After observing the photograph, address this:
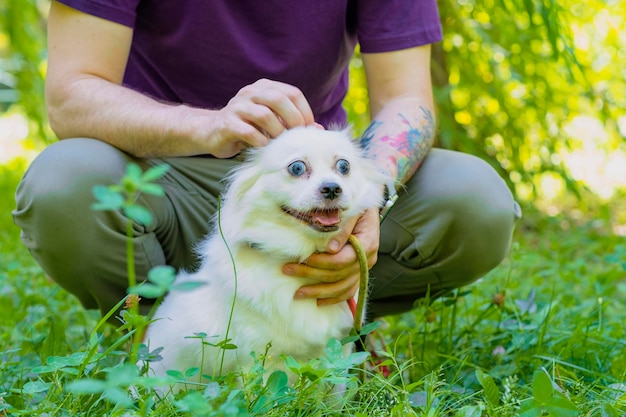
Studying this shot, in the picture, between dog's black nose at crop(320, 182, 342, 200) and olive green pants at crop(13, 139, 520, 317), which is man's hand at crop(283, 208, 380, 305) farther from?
olive green pants at crop(13, 139, 520, 317)

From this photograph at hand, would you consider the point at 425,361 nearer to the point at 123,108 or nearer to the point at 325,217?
the point at 325,217

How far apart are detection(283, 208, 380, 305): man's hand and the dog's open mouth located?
81 millimetres

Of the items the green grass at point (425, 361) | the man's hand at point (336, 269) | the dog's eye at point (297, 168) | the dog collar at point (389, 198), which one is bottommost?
the green grass at point (425, 361)

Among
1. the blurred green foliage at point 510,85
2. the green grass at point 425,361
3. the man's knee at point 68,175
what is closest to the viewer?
the green grass at point 425,361

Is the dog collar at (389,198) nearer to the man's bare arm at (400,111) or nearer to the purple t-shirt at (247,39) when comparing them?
the man's bare arm at (400,111)

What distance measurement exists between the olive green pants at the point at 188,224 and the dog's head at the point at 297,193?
1.22 feet

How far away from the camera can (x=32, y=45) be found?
4.43m

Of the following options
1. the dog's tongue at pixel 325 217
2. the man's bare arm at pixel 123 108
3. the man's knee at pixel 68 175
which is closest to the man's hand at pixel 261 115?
the man's bare arm at pixel 123 108

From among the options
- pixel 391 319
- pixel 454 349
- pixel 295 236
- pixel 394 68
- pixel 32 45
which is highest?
pixel 394 68

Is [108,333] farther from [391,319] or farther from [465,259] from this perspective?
[465,259]

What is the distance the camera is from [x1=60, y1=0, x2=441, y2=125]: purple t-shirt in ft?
7.20

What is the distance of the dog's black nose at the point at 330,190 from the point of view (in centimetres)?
160

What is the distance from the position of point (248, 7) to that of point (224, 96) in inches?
11.2

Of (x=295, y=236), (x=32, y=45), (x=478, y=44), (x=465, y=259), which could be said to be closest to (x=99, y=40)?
(x=295, y=236)
